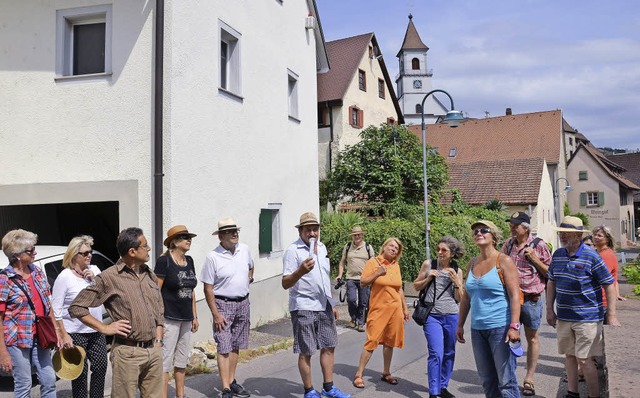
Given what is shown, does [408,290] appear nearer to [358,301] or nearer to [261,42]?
[358,301]

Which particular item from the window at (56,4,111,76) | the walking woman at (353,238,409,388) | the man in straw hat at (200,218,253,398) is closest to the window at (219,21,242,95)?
the window at (56,4,111,76)

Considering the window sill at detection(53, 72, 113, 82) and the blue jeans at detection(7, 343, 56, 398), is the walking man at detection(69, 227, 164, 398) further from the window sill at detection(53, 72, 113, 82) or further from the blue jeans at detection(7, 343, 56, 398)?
the window sill at detection(53, 72, 113, 82)

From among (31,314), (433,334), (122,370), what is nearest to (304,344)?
(433,334)

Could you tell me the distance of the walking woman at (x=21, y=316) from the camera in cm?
466

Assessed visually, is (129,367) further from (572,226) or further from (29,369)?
(572,226)

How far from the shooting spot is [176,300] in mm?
6008

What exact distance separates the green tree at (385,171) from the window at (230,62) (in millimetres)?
14438

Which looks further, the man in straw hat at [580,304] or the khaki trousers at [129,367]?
the man in straw hat at [580,304]

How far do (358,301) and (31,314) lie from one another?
7314 millimetres

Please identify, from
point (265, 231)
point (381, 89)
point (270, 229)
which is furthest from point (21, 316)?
point (381, 89)

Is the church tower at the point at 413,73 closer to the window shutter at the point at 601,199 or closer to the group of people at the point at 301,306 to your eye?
the window shutter at the point at 601,199

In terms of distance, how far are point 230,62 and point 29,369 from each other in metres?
7.72

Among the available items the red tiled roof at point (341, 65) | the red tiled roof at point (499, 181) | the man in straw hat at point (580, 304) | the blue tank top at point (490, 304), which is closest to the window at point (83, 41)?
the blue tank top at point (490, 304)

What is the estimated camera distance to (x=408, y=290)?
714 inches
